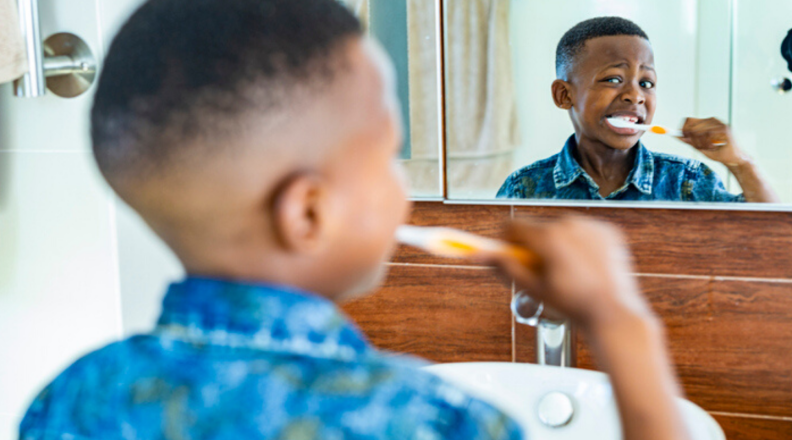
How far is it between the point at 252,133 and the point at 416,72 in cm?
71

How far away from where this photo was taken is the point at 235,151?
40 cm

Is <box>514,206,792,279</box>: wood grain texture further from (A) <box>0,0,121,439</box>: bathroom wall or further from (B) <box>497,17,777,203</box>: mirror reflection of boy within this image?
(A) <box>0,0,121,439</box>: bathroom wall

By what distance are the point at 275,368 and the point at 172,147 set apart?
0.14m

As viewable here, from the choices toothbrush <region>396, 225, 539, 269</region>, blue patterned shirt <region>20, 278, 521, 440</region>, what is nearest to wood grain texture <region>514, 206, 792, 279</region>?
toothbrush <region>396, 225, 539, 269</region>

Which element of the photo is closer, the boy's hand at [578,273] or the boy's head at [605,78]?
the boy's hand at [578,273]

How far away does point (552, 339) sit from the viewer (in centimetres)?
96

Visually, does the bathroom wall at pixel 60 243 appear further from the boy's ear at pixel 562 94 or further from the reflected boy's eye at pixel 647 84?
the reflected boy's eye at pixel 647 84

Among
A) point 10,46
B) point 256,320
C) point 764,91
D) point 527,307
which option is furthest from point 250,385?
point 764,91

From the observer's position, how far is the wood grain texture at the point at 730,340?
96 cm

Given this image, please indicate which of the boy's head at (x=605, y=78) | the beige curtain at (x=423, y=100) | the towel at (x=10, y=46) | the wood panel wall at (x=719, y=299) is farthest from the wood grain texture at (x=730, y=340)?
the towel at (x=10, y=46)

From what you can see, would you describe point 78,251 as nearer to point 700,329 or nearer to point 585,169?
point 585,169

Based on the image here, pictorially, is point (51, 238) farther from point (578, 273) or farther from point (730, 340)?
point (730, 340)

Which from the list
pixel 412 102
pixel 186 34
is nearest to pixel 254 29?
pixel 186 34

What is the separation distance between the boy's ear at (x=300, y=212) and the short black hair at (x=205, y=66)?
4cm
